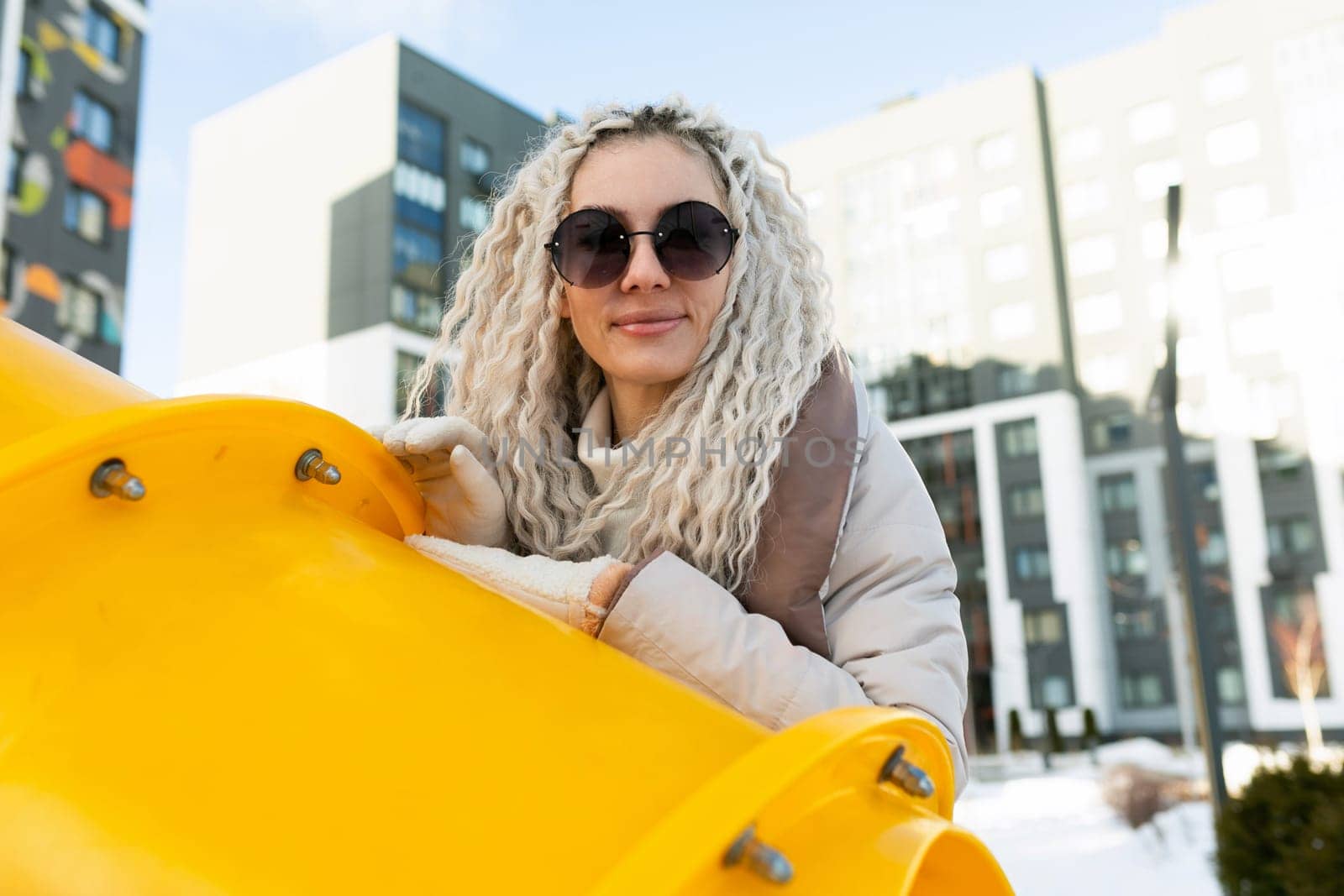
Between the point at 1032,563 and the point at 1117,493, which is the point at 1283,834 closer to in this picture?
the point at 1032,563

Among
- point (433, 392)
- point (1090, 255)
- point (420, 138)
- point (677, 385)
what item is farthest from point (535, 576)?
point (1090, 255)

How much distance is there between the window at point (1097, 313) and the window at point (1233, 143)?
5.32m

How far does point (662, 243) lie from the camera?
1649 mm

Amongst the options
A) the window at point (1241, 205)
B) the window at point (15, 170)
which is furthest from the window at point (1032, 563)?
the window at point (15, 170)

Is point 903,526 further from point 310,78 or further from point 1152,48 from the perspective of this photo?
point 1152,48

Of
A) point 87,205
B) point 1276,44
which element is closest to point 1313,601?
point 1276,44

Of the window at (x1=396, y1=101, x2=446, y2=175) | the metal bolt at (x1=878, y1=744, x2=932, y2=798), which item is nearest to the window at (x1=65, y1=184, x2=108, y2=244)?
the window at (x1=396, y1=101, x2=446, y2=175)

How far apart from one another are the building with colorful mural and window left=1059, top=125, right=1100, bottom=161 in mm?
30383

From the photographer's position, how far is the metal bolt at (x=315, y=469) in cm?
115

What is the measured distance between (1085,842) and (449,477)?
14.4 meters

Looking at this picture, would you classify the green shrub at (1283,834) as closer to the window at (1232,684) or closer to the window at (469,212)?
the window at (469,212)

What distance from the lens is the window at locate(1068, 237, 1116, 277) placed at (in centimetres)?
3734

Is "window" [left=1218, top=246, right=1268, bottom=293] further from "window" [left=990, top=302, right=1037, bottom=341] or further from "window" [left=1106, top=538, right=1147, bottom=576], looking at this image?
"window" [left=1106, top=538, right=1147, bottom=576]

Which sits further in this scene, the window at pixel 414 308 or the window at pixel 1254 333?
the window at pixel 1254 333
